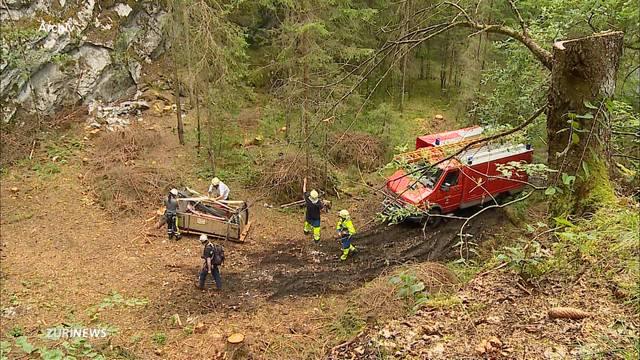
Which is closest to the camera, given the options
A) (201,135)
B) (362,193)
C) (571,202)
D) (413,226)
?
(571,202)

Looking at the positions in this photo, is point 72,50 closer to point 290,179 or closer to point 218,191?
point 218,191

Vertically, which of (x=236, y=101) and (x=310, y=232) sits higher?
(x=236, y=101)

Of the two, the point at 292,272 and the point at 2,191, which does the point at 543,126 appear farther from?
the point at 2,191

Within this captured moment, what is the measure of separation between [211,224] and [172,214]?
1066 millimetres

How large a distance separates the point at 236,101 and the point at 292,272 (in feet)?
23.0

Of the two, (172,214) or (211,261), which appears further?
(172,214)

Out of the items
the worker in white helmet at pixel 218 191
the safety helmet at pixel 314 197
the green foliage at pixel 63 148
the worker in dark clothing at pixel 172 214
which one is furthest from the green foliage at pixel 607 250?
the green foliage at pixel 63 148

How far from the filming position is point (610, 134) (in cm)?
446

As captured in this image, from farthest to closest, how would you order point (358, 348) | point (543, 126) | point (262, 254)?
point (262, 254) < point (543, 126) < point (358, 348)

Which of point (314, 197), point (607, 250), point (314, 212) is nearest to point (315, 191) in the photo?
point (314, 197)

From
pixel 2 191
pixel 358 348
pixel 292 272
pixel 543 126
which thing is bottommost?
pixel 292 272

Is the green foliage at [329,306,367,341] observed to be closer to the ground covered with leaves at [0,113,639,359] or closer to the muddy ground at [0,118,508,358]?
the ground covered with leaves at [0,113,639,359]

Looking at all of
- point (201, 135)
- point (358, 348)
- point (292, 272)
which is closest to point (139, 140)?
point (201, 135)

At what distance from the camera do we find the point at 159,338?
8992mm
